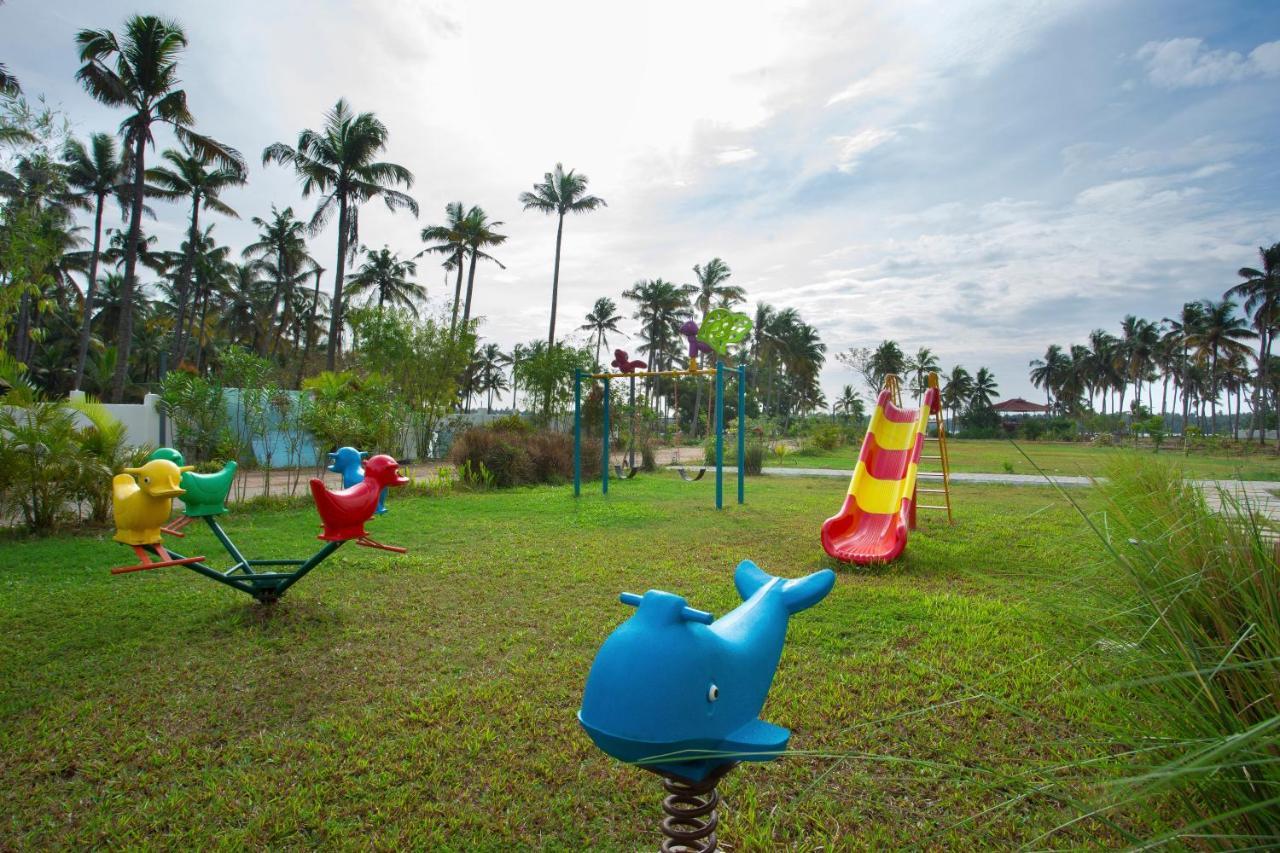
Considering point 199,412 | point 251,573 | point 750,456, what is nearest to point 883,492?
point 251,573

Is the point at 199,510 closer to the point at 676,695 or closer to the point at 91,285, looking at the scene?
the point at 676,695

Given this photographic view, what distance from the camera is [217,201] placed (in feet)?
82.9

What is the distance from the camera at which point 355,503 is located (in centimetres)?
404

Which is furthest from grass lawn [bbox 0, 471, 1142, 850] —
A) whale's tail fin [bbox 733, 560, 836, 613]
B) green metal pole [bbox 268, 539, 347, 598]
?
whale's tail fin [bbox 733, 560, 836, 613]

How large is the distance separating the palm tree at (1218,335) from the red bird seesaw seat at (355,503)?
1843 inches

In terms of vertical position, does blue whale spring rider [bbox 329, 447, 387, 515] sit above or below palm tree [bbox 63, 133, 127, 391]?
below

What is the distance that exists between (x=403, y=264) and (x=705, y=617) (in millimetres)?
36515

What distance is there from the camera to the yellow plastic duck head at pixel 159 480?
3562mm

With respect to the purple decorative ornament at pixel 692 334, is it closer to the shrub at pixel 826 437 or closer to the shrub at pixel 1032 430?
the shrub at pixel 826 437

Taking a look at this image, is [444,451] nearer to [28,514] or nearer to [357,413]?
[357,413]

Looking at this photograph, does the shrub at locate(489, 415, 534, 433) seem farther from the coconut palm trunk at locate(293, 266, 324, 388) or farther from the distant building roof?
the distant building roof

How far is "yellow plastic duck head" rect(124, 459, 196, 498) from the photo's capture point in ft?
11.7

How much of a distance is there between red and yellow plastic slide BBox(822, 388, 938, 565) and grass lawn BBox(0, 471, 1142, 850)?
26cm

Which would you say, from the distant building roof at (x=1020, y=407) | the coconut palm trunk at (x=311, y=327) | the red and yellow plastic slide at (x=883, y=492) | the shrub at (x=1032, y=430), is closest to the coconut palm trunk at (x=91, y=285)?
the coconut palm trunk at (x=311, y=327)
